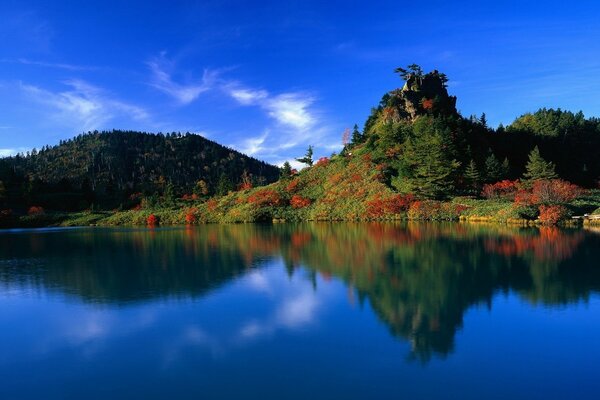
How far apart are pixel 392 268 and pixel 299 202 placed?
50.3 m

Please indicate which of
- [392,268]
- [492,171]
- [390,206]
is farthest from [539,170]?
[392,268]

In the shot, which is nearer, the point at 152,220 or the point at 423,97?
the point at 152,220

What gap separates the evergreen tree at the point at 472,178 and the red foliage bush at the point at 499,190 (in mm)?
2627

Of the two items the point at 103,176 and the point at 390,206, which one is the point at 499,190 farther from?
the point at 103,176

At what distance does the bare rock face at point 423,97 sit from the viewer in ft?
277

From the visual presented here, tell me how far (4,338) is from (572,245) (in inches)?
1195

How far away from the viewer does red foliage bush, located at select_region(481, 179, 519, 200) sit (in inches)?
2234

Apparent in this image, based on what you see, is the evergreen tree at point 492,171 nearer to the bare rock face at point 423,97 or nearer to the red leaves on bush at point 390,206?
the red leaves on bush at point 390,206

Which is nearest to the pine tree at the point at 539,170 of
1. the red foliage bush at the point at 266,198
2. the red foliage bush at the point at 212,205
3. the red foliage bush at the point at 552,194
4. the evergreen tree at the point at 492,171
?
the evergreen tree at the point at 492,171

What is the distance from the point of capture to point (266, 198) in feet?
241

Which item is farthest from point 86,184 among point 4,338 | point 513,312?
point 513,312

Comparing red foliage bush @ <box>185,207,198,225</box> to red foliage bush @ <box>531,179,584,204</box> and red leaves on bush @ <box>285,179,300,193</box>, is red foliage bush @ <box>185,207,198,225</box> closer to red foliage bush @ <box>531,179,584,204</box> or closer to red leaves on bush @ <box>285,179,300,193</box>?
red leaves on bush @ <box>285,179,300,193</box>

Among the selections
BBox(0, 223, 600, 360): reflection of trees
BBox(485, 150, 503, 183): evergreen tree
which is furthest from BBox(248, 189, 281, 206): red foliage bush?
BBox(0, 223, 600, 360): reflection of trees

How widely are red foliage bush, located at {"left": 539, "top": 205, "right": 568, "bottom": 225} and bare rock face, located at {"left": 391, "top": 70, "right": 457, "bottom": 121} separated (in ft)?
144
